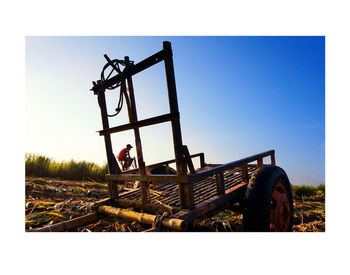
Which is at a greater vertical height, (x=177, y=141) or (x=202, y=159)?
(x=177, y=141)

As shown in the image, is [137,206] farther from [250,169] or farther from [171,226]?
[250,169]

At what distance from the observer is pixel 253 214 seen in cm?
270

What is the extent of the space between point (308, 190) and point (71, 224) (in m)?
7.21

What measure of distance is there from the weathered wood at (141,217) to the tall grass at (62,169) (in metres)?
6.23

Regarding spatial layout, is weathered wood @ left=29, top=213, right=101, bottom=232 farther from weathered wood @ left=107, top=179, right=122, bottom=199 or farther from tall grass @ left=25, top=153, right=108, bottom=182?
tall grass @ left=25, top=153, right=108, bottom=182

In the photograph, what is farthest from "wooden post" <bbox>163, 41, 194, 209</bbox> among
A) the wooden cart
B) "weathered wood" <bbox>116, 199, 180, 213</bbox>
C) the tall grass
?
the tall grass

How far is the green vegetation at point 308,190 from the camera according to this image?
6.90 meters

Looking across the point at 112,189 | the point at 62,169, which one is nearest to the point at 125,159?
the point at 62,169

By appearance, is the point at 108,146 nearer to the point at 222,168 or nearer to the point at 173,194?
the point at 173,194

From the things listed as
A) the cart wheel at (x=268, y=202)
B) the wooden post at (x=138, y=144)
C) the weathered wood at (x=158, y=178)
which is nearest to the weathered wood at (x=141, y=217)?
the wooden post at (x=138, y=144)

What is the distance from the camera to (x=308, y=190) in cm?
712

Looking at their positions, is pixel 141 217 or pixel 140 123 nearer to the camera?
pixel 141 217

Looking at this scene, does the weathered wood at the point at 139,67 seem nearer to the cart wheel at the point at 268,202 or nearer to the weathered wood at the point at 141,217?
the weathered wood at the point at 141,217

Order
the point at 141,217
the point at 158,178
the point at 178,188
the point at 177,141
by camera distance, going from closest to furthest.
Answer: the point at 177,141, the point at 141,217, the point at 158,178, the point at 178,188
